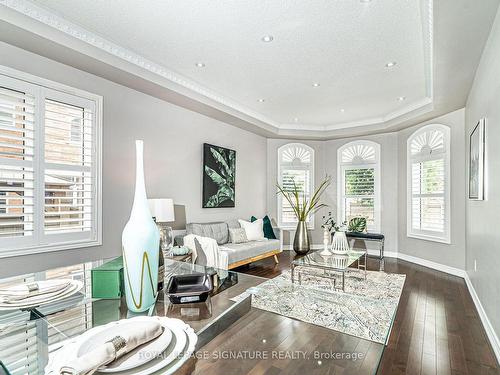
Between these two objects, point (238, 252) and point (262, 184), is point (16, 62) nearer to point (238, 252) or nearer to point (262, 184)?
point (238, 252)

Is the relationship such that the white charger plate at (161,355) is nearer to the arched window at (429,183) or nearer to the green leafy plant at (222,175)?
the green leafy plant at (222,175)

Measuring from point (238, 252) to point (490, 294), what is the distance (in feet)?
9.33

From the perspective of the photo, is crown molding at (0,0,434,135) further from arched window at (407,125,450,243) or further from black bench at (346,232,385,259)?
black bench at (346,232,385,259)

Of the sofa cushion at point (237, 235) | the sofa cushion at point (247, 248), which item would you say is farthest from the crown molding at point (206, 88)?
the sofa cushion at point (247, 248)

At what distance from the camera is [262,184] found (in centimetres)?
637

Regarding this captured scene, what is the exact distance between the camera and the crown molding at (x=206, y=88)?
2410 mm

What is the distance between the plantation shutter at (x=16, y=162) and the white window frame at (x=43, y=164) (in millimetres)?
47

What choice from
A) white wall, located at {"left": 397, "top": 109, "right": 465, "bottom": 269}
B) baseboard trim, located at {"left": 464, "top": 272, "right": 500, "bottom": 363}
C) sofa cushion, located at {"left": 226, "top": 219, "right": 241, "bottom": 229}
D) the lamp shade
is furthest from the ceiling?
baseboard trim, located at {"left": 464, "top": 272, "right": 500, "bottom": 363}

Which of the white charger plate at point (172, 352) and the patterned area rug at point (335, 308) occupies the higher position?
the white charger plate at point (172, 352)

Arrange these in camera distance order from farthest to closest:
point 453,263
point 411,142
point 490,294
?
point 411,142 → point 453,263 → point 490,294

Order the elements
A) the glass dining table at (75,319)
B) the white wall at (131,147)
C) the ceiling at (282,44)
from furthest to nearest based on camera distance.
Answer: the white wall at (131,147), the ceiling at (282,44), the glass dining table at (75,319)

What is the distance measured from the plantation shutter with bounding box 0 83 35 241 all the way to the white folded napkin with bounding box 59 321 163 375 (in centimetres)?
256

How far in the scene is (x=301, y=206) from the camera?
6598mm

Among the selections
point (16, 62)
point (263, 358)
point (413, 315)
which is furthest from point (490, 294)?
point (16, 62)
